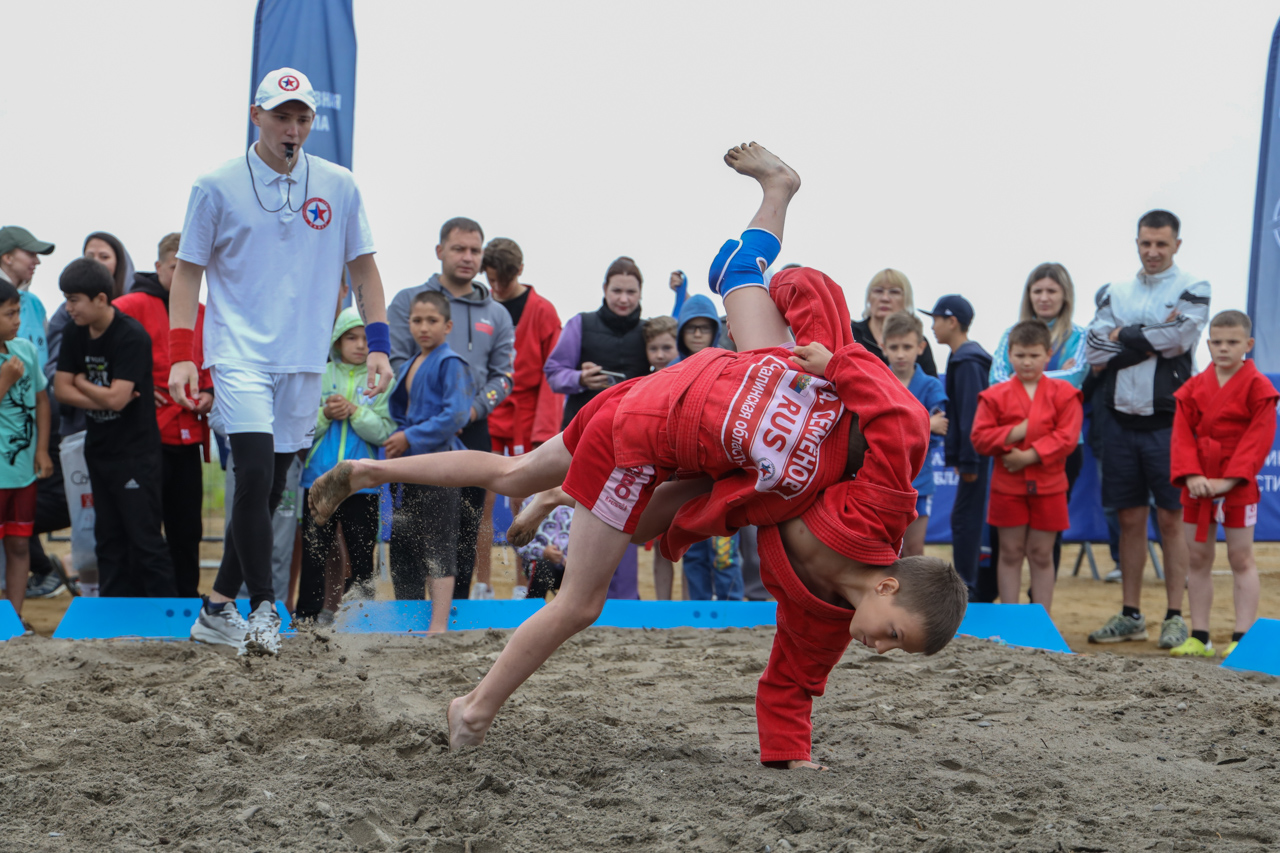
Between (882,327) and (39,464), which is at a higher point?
(882,327)

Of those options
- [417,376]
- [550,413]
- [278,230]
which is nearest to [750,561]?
[550,413]

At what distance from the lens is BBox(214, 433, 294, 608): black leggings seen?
4.16 metres

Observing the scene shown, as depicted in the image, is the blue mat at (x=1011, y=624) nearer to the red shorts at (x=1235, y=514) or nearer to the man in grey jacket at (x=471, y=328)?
the red shorts at (x=1235, y=514)

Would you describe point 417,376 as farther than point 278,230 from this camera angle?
Yes

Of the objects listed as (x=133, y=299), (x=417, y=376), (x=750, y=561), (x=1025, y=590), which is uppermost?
(x=133, y=299)

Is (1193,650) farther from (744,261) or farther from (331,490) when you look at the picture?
(331,490)

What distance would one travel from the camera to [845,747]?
339 centimetres

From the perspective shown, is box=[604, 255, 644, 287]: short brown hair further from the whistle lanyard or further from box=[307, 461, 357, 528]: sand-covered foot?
box=[307, 461, 357, 528]: sand-covered foot

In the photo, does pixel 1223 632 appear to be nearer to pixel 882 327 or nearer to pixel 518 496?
pixel 882 327

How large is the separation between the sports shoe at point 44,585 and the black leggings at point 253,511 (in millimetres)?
3804

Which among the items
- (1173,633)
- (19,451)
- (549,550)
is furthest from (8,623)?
(1173,633)

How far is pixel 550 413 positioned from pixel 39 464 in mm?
2843

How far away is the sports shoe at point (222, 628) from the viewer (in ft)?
14.7

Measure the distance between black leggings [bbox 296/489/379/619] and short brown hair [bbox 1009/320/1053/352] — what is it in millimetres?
3732
